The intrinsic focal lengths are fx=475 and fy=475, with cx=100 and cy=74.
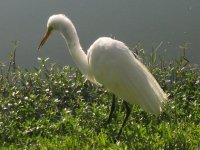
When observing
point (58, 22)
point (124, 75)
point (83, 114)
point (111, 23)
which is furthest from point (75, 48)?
point (111, 23)

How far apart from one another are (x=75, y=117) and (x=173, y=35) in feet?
16.4

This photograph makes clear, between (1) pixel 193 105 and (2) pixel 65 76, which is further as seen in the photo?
(2) pixel 65 76

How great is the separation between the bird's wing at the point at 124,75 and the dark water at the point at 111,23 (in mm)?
3888

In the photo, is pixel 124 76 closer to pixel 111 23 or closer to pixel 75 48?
pixel 75 48

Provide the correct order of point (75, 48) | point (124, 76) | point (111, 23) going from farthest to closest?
1. point (111, 23)
2. point (75, 48)
3. point (124, 76)

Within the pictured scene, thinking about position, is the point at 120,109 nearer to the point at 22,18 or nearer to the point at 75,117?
the point at 75,117

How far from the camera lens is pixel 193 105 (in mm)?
5699

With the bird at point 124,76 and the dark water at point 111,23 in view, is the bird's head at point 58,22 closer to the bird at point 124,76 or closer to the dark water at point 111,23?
the bird at point 124,76

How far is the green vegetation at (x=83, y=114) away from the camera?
468cm

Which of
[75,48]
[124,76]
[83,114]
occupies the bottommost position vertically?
[83,114]

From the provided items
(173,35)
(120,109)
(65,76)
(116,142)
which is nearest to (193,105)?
(120,109)

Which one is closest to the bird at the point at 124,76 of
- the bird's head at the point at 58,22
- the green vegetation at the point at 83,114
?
the green vegetation at the point at 83,114

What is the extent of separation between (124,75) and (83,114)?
77 cm

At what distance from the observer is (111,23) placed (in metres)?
11.2
